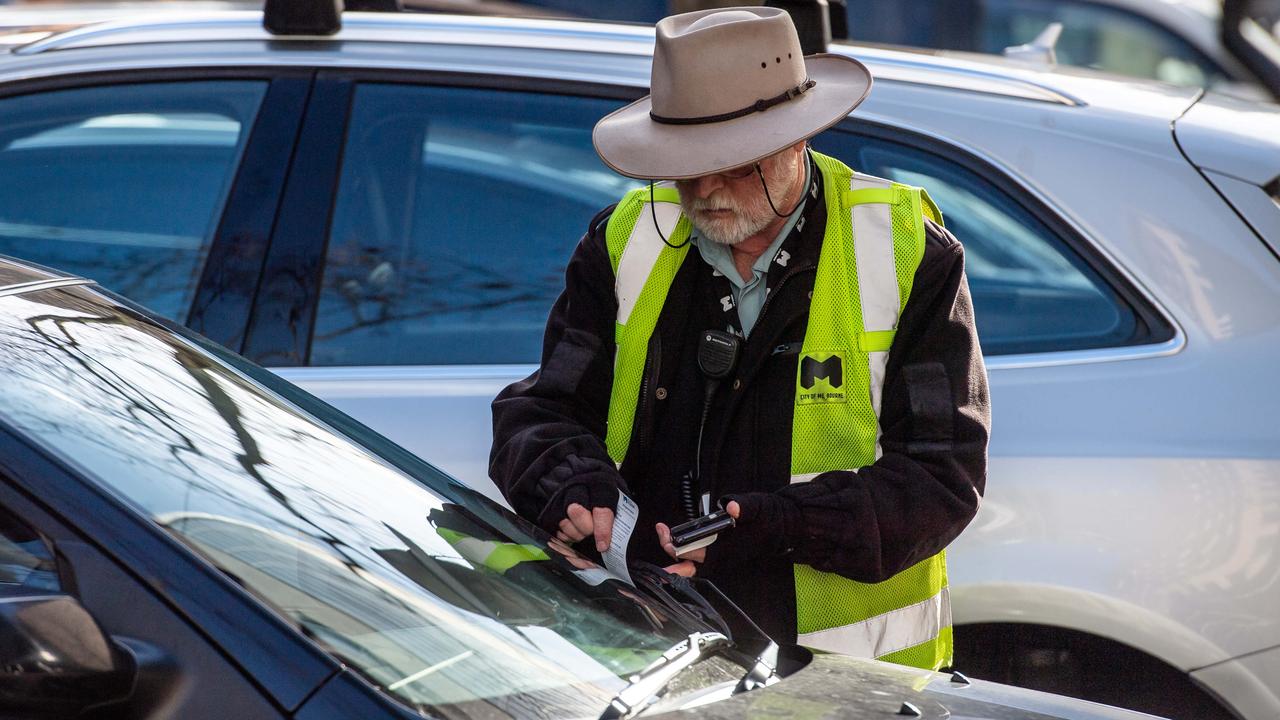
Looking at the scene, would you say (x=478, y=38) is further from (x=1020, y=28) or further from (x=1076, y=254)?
(x=1020, y=28)

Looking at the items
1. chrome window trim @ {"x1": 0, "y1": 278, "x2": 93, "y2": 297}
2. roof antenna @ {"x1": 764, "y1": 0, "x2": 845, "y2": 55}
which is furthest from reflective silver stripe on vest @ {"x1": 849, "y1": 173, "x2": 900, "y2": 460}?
chrome window trim @ {"x1": 0, "y1": 278, "x2": 93, "y2": 297}

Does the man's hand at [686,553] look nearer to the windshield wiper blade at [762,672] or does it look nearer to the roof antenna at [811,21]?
the windshield wiper blade at [762,672]

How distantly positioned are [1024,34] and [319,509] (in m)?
8.63

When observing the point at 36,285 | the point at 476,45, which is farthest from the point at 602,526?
the point at 476,45

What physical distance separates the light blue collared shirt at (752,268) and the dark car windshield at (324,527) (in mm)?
536

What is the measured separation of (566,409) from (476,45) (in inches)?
39.2

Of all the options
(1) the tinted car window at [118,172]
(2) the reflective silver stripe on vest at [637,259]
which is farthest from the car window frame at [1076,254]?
(1) the tinted car window at [118,172]

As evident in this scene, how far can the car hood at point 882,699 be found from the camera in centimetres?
173

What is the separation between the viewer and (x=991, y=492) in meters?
2.62

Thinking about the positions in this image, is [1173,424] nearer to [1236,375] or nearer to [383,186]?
[1236,375]

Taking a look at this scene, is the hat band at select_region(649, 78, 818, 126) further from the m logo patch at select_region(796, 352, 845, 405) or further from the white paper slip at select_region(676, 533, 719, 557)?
the white paper slip at select_region(676, 533, 719, 557)

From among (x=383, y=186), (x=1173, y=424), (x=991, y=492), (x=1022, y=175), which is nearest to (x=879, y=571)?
(x=991, y=492)

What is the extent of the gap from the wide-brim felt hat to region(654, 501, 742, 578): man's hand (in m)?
0.54

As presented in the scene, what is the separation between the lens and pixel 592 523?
7.23 ft
